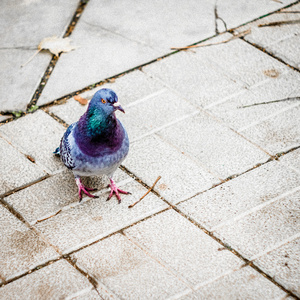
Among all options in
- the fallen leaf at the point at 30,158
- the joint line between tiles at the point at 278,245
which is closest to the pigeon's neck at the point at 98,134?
the fallen leaf at the point at 30,158

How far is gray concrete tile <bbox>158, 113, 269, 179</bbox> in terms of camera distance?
3.09 m

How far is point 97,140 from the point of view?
2.57m

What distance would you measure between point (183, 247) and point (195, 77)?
173 cm

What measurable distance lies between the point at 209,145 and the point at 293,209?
0.80 meters

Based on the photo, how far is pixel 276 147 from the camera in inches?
125

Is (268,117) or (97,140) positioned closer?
(97,140)

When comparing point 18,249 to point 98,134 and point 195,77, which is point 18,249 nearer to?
point 98,134

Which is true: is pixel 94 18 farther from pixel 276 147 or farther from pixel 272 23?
pixel 276 147

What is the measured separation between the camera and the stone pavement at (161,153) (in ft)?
Result: 8.14

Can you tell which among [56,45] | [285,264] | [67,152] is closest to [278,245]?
[285,264]

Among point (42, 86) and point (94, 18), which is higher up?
point (94, 18)

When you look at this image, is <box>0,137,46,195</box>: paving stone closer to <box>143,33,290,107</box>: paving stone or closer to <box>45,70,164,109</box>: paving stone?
<box>45,70,164,109</box>: paving stone

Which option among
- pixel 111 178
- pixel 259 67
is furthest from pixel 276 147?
pixel 111 178

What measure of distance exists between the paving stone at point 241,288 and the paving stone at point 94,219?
654 millimetres
